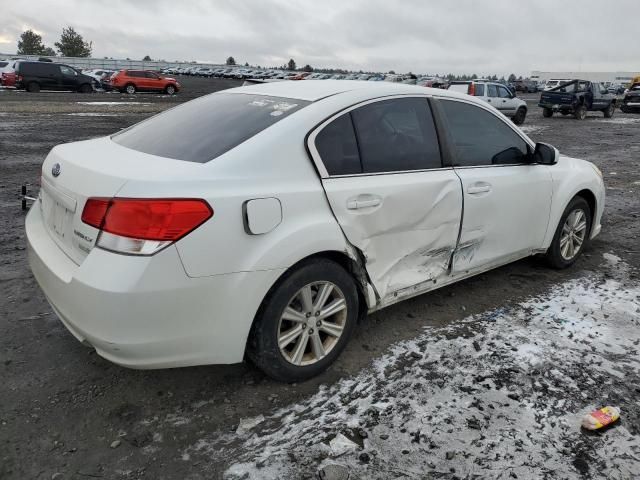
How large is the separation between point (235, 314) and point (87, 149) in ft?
4.69

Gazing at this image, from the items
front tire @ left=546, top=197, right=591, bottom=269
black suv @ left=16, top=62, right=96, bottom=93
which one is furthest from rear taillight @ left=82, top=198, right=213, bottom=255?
black suv @ left=16, top=62, right=96, bottom=93

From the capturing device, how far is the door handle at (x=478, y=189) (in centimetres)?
365

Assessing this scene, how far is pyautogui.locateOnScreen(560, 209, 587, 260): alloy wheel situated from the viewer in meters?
4.76

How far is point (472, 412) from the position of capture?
2.75m

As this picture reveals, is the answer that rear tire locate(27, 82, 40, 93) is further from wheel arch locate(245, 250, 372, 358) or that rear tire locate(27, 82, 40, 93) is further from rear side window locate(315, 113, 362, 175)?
wheel arch locate(245, 250, 372, 358)

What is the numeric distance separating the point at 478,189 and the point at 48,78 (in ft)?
102

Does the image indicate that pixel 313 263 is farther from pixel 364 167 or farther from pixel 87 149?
pixel 87 149

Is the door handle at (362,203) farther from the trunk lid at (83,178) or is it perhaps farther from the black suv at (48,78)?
the black suv at (48,78)

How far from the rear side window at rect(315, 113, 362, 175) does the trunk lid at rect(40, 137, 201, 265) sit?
761 mm

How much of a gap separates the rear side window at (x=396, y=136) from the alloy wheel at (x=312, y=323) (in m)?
0.78

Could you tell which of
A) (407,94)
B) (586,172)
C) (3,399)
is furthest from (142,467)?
(586,172)

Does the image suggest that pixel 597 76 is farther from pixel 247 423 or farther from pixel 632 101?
pixel 247 423

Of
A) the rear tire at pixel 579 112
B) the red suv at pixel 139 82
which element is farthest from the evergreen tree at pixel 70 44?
the rear tire at pixel 579 112

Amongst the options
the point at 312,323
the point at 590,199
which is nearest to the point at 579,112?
the point at 590,199
